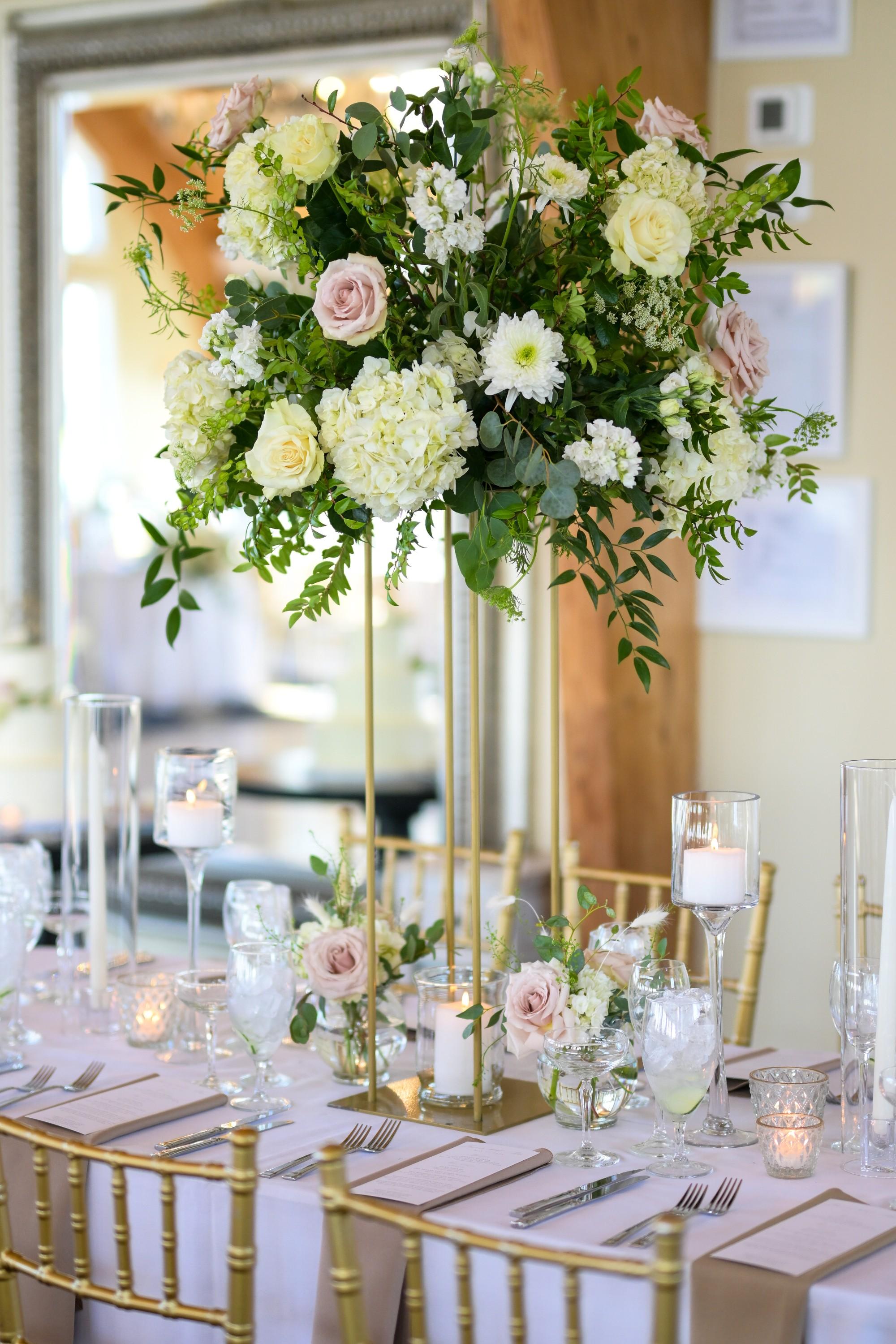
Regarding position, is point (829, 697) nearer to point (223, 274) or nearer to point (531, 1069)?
point (531, 1069)

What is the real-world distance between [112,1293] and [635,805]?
2.36 m

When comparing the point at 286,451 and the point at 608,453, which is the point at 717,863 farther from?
the point at 286,451

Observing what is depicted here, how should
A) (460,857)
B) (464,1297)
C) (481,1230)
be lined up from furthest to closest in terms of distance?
1. (460,857)
2. (481,1230)
3. (464,1297)

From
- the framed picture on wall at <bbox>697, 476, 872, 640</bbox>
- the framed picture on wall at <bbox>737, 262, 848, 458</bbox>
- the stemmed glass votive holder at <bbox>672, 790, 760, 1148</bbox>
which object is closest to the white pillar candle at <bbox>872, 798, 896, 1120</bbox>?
the stemmed glass votive holder at <bbox>672, 790, 760, 1148</bbox>

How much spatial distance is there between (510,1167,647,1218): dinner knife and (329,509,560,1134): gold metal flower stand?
0.19 meters

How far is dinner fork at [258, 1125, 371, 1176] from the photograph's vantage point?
5.04ft

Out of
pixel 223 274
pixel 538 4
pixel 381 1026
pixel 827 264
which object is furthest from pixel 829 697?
pixel 223 274

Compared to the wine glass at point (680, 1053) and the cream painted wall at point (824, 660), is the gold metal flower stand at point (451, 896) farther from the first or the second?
the cream painted wall at point (824, 660)

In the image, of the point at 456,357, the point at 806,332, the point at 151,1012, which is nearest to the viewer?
the point at 456,357

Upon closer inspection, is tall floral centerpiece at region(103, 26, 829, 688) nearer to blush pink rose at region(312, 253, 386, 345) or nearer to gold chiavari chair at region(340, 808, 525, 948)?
blush pink rose at region(312, 253, 386, 345)

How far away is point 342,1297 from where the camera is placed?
115cm

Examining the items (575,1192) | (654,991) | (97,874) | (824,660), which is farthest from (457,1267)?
(824,660)

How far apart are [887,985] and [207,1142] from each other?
0.73m

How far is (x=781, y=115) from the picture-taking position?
3.45 metres
